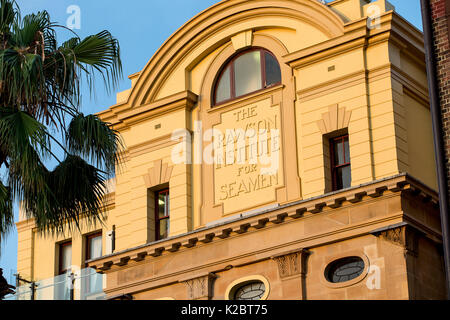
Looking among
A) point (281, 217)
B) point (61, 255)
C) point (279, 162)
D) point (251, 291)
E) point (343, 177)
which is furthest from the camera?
point (61, 255)

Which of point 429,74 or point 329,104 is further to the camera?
point 329,104

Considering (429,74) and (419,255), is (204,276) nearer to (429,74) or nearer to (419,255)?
(419,255)

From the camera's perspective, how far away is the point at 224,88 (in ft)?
113

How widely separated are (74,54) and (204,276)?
41.5 ft

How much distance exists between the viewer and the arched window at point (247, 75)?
110 feet

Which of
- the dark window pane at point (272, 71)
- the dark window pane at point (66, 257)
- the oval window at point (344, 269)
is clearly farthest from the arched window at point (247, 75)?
the dark window pane at point (66, 257)

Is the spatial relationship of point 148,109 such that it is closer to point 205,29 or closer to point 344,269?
point 205,29

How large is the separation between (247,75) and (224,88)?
1008 mm

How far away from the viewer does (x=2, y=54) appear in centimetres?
2009

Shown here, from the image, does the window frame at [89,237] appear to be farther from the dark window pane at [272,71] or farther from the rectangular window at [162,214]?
the dark window pane at [272,71]

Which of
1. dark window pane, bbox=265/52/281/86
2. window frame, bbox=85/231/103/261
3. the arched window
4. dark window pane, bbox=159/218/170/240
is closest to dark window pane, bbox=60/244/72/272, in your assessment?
window frame, bbox=85/231/103/261

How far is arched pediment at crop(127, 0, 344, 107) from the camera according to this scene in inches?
1291

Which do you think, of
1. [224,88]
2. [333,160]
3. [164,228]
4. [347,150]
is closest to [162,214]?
[164,228]
